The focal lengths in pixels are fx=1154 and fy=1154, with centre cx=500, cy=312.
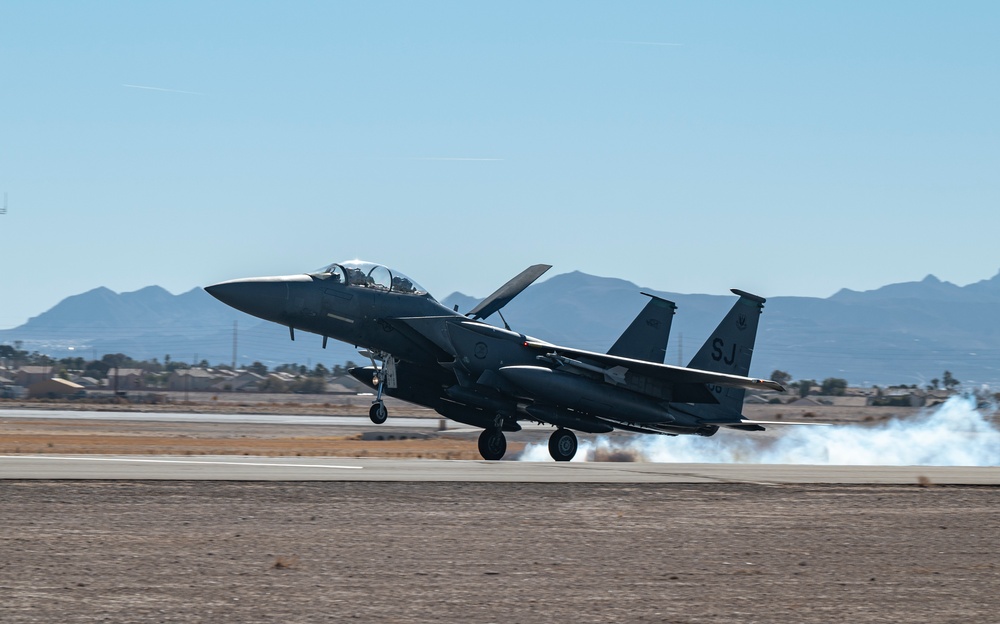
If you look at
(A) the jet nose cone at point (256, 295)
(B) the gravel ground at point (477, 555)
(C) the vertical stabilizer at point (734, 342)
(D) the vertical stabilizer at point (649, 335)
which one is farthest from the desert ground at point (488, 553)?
(C) the vertical stabilizer at point (734, 342)

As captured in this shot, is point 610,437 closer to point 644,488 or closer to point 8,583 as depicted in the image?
point 644,488

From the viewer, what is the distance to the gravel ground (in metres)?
9.11

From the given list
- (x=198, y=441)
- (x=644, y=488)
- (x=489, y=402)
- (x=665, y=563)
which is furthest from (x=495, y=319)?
(x=198, y=441)

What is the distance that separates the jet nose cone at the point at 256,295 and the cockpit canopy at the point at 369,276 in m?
1.12

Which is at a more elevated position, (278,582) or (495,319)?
(495,319)

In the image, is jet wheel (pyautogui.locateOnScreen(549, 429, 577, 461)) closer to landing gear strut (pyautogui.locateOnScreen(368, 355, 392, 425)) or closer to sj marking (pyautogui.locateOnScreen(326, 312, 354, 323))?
landing gear strut (pyautogui.locateOnScreen(368, 355, 392, 425))

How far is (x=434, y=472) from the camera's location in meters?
19.2

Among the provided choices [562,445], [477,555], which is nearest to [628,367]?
[562,445]

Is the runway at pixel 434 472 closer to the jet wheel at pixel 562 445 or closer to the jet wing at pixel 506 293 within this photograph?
the jet wheel at pixel 562 445

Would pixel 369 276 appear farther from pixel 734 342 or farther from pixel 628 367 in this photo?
pixel 734 342

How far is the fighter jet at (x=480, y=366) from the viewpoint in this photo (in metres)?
24.7

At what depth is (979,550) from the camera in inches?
499

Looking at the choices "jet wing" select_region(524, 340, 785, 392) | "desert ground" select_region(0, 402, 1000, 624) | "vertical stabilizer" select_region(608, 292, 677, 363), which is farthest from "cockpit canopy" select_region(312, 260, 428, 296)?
"desert ground" select_region(0, 402, 1000, 624)

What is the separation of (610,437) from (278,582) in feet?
104
